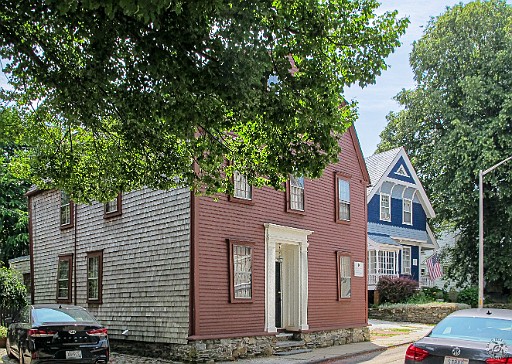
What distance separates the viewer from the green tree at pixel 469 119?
116 feet

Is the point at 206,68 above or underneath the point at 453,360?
above

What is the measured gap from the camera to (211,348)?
15867 millimetres

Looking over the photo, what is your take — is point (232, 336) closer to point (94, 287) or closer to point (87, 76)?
point (94, 287)

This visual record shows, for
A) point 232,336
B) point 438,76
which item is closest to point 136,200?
point 232,336

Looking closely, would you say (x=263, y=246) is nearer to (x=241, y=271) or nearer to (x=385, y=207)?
(x=241, y=271)

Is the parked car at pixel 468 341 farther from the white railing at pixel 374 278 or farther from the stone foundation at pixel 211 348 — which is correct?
the white railing at pixel 374 278

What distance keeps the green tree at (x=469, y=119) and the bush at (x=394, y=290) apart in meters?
5.88

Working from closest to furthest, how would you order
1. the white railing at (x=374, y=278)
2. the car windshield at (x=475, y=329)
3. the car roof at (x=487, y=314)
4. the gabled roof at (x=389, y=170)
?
the car windshield at (x=475, y=329) → the car roof at (x=487, y=314) → the white railing at (x=374, y=278) → the gabled roof at (x=389, y=170)

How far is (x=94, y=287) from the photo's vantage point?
1984 cm

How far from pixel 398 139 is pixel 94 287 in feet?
97.9

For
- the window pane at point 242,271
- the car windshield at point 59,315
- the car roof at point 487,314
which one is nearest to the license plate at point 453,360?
the car roof at point 487,314

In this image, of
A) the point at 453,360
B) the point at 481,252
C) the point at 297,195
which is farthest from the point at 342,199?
the point at 453,360

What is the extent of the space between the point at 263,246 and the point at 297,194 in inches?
102

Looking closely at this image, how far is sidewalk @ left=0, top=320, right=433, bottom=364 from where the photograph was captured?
1626 cm
